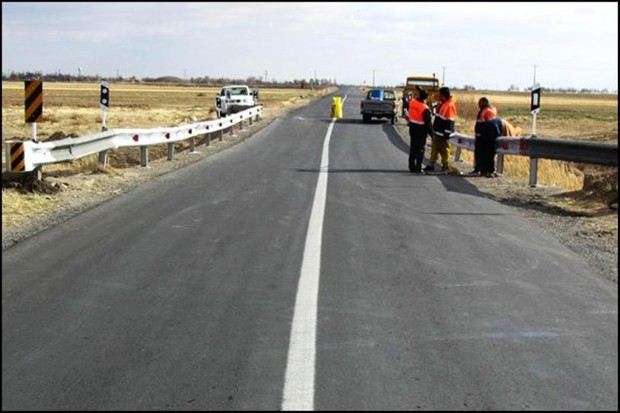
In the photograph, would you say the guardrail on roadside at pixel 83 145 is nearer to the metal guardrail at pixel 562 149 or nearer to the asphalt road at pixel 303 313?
the asphalt road at pixel 303 313

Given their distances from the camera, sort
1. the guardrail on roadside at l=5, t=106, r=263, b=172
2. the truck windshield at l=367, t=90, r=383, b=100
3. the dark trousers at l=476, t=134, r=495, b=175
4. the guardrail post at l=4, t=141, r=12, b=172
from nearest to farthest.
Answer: the guardrail post at l=4, t=141, r=12, b=172 < the guardrail on roadside at l=5, t=106, r=263, b=172 < the dark trousers at l=476, t=134, r=495, b=175 < the truck windshield at l=367, t=90, r=383, b=100

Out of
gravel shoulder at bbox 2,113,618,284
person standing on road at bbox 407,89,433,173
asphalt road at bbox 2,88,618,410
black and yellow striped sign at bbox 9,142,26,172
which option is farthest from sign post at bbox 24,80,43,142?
person standing on road at bbox 407,89,433,173

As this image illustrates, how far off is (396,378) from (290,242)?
12.8 feet

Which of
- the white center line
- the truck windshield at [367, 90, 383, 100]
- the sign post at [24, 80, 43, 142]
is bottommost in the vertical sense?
the white center line

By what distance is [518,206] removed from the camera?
11297 mm

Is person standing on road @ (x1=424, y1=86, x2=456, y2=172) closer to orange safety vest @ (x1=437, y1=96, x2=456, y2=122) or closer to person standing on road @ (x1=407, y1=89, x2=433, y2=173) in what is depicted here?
orange safety vest @ (x1=437, y1=96, x2=456, y2=122)

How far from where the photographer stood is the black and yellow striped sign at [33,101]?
11.7m

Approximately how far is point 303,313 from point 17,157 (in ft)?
21.8

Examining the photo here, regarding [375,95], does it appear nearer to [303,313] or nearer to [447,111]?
[447,111]

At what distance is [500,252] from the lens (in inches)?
307

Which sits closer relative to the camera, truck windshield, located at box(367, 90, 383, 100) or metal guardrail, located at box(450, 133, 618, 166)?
metal guardrail, located at box(450, 133, 618, 166)

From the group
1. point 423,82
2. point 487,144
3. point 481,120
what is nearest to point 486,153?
point 487,144

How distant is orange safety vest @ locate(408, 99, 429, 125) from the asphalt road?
20.3 feet

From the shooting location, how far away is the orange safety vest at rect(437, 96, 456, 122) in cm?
1641
